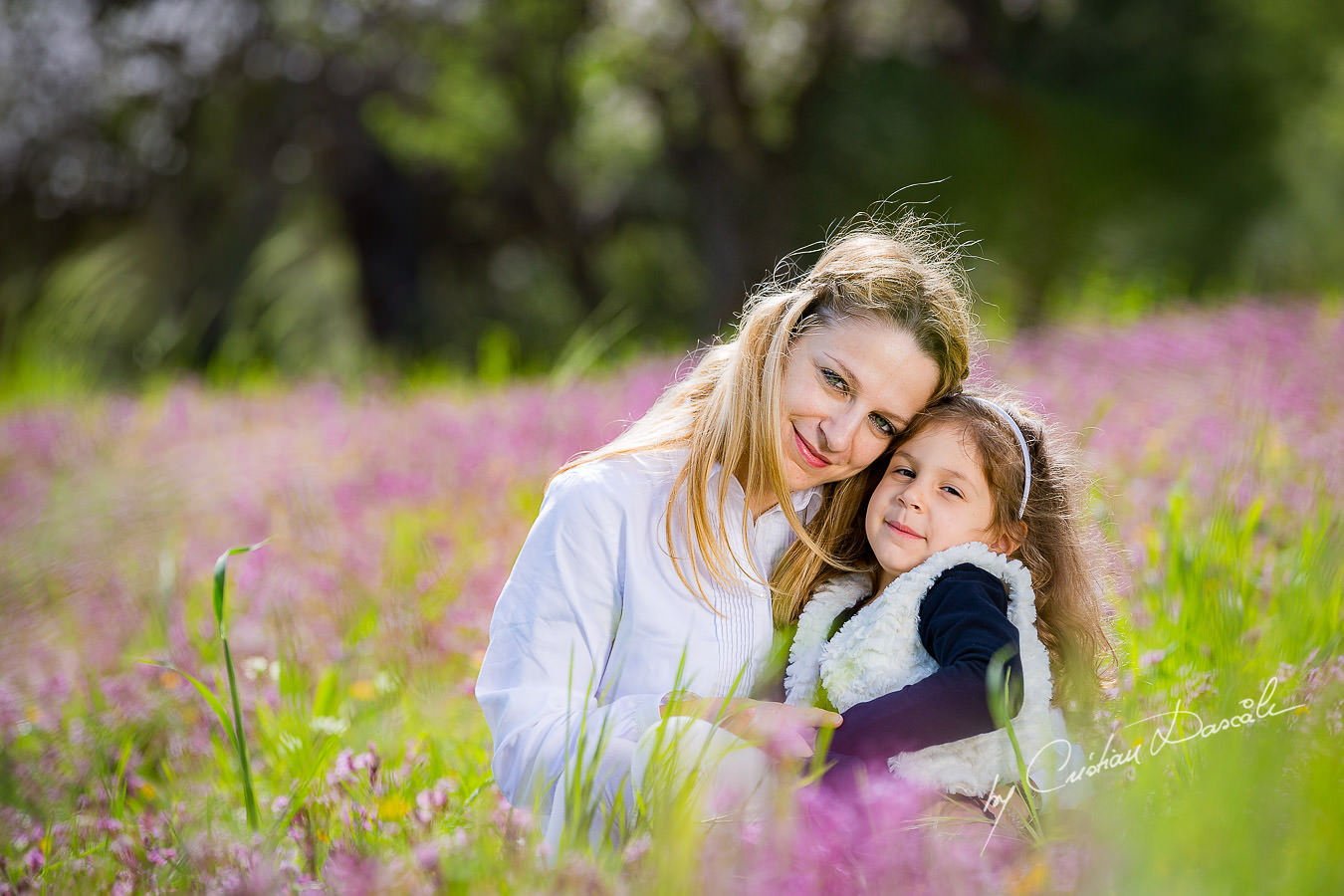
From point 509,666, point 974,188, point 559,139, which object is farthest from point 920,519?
point 559,139

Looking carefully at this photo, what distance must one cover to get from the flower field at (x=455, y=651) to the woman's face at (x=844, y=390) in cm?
83

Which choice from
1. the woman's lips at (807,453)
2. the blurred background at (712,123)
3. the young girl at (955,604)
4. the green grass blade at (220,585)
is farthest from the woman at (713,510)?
the blurred background at (712,123)

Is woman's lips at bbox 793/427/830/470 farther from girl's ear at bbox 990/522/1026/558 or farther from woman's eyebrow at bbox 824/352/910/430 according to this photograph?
girl's ear at bbox 990/522/1026/558

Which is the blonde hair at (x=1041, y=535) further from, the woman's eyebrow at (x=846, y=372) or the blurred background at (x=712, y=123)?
the blurred background at (x=712, y=123)

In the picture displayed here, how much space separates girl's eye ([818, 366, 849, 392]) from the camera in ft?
8.02

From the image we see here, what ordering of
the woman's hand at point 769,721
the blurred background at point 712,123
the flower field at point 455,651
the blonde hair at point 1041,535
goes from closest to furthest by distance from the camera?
the flower field at point 455,651
the woman's hand at point 769,721
the blonde hair at point 1041,535
the blurred background at point 712,123

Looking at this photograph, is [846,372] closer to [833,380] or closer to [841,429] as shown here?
[833,380]

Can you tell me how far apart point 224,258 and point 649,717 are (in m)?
16.1

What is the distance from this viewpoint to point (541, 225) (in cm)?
2131

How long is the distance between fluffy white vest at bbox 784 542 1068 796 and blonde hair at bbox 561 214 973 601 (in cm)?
23

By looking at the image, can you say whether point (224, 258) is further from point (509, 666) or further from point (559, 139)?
point (509, 666)

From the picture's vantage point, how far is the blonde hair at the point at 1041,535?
8.08 feet

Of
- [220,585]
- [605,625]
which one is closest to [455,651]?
[605,625]

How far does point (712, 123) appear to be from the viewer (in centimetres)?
1617
